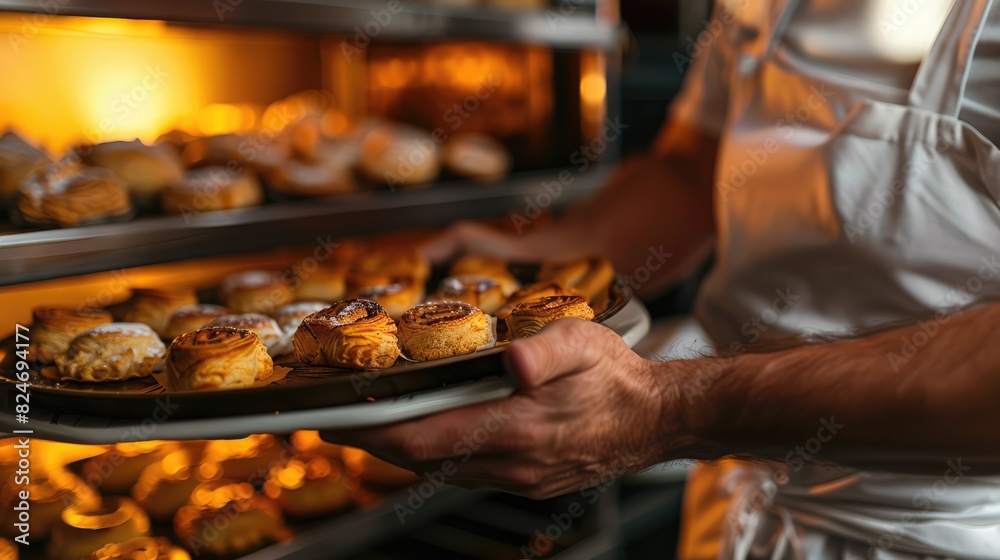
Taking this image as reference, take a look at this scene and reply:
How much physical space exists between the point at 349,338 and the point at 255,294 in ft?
1.28

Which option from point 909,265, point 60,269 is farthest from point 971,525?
point 60,269

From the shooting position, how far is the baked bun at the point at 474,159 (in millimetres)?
1825

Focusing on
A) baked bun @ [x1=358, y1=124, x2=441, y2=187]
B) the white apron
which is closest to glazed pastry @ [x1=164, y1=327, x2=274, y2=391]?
the white apron

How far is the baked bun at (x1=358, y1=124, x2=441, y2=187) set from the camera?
65.5 inches

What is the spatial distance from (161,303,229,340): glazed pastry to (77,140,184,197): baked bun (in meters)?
0.36

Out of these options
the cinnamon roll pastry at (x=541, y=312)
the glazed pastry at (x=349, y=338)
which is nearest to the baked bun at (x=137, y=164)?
the glazed pastry at (x=349, y=338)

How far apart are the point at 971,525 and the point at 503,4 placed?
134 cm

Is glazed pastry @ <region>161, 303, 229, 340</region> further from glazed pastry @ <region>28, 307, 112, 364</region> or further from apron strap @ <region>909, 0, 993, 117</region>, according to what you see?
apron strap @ <region>909, 0, 993, 117</region>

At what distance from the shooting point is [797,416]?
3.04 ft

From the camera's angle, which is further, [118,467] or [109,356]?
[118,467]

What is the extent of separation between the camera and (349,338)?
32.7 inches

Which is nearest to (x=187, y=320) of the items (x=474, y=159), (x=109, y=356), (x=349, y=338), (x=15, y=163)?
(x=109, y=356)

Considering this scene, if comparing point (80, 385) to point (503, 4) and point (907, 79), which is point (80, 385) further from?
point (503, 4)

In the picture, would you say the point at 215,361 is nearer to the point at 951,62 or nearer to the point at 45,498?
the point at 45,498
